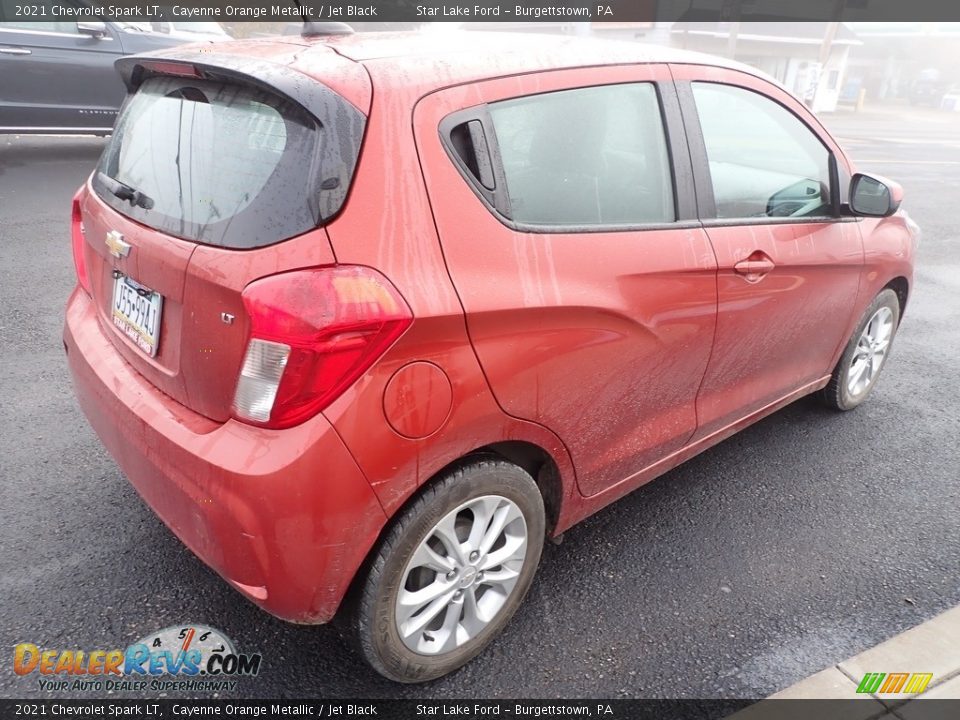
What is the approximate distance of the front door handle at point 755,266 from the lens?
8.52 feet

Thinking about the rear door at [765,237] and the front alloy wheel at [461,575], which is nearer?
the front alloy wheel at [461,575]

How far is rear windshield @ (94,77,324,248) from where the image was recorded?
175cm

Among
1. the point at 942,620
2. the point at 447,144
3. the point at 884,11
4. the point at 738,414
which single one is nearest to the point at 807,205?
the point at 738,414

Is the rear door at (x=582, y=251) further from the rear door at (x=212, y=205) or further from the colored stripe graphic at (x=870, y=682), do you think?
the colored stripe graphic at (x=870, y=682)

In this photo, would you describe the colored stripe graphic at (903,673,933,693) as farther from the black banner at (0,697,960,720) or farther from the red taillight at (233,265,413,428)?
the red taillight at (233,265,413,428)

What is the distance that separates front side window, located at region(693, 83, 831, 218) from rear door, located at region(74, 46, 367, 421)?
4.66ft

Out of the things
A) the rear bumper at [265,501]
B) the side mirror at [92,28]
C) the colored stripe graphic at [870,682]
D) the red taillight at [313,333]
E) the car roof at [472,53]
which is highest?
the car roof at [472,53]

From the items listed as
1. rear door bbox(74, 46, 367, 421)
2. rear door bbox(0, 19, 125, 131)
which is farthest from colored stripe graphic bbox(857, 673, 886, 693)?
rear door bbox(0, 19, 125, 131)

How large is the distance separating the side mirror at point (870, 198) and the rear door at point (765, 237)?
6 centimetres

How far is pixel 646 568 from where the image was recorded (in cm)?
266

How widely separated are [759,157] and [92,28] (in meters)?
7.95

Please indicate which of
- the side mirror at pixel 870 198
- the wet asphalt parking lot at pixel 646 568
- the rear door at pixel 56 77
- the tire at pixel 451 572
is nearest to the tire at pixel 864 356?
the wet asphalt parking lot at pixel 646 568

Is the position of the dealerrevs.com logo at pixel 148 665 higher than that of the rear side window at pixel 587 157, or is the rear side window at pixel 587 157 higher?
the rear side window at pixel 587 157

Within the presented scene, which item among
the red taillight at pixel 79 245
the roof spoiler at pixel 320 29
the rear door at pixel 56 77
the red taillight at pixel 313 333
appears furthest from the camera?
the rear door at pixel 56 77
